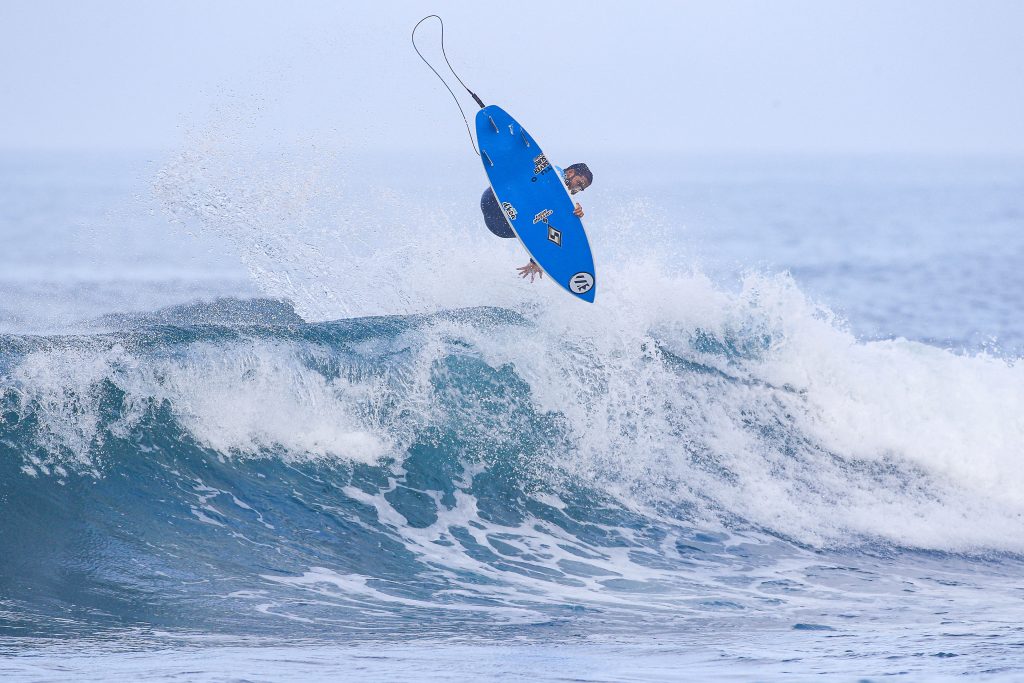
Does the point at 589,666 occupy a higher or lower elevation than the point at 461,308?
lower

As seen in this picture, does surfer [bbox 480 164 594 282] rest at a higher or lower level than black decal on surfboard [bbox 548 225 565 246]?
higher

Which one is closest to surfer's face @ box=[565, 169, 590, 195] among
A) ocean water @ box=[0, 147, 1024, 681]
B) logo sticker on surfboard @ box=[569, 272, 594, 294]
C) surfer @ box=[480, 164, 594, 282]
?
surfer @ box=[480, 164, 594, 282]

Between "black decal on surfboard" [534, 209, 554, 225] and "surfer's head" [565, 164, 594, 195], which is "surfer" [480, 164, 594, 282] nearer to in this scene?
"surfer's head" [565, 164, 594, 195]

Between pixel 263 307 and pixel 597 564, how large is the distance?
5.21m

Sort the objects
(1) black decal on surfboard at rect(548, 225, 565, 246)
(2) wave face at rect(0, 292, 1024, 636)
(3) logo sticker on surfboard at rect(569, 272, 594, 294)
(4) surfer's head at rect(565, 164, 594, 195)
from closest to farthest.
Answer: (2) wave face at rect(0, 292, 1024, 636) < (4) surfer's head at rect(565, 164, 594, 195) < (1) black decal on surfboard at rect(548, 225, 565, 246) < (3) logo sticker on surfboard at rect(569, 272, 594, 294)

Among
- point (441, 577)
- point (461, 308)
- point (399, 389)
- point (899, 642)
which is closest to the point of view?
point (899, 642)

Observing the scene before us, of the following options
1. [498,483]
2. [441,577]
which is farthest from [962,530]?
[441,577]

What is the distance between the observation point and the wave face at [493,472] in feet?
24.0

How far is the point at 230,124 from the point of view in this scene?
12320mm

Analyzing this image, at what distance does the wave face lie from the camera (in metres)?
7.30

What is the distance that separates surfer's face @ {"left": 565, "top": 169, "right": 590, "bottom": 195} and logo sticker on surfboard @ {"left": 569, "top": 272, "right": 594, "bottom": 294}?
75 cm

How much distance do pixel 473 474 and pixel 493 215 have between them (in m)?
2.25

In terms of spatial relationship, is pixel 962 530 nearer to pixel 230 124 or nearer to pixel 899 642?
pixel 899 642

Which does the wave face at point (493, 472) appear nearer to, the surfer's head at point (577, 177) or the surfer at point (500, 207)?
the surfer at point (500, 207)
